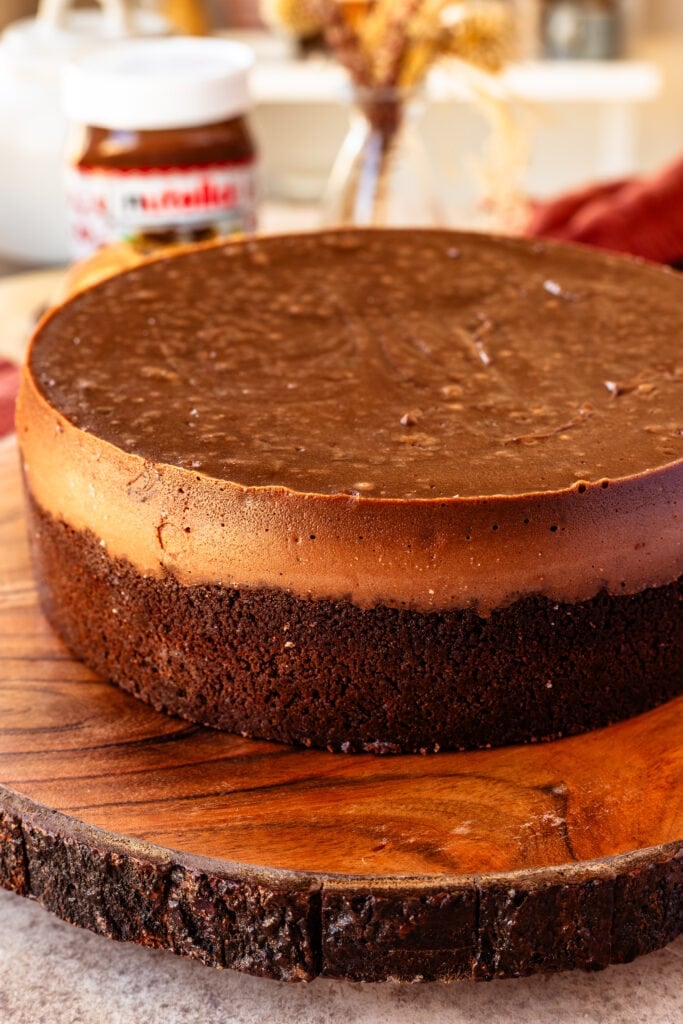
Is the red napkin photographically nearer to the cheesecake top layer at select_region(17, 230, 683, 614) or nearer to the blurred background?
the cheesecake top layer at select_region(17, 230, 683, 614)

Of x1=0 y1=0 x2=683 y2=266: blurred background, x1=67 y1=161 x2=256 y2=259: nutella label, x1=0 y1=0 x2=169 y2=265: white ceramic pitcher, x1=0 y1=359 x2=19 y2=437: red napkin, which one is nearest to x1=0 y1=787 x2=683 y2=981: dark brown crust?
x1=0 y1=359 x2=19 y2=437: red napkin

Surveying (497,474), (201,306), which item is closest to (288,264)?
(201,306)

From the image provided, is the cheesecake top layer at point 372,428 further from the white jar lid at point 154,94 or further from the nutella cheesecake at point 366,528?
the white jar lid at point 154,94

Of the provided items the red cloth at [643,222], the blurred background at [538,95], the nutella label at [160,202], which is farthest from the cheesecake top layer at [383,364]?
the blurred background at [538,95]

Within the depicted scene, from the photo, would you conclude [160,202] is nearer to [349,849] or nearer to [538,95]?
[349,849]

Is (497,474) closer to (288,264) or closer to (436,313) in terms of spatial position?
(436,313)

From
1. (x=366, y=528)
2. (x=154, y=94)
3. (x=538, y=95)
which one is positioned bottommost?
(x=538, y=95)

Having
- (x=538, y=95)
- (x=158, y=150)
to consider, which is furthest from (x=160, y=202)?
(x=538, y=95)
